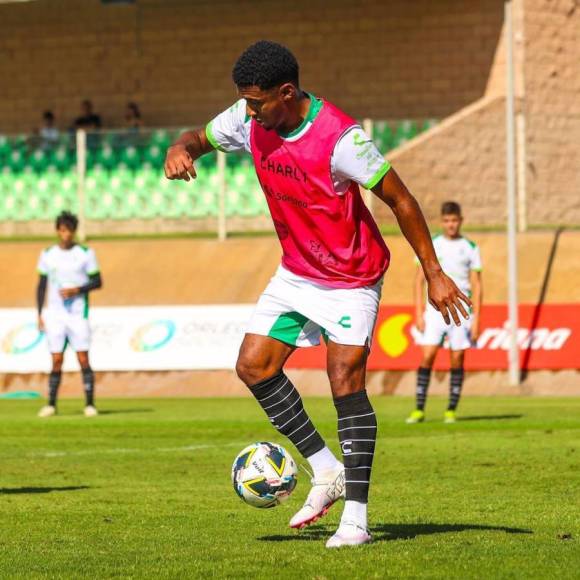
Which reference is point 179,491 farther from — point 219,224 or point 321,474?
point 219,224

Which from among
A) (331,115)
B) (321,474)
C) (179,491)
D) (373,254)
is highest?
(331,115)

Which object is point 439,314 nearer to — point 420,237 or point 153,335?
point 153,335

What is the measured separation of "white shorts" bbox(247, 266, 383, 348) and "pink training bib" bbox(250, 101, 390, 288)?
5 centimetres

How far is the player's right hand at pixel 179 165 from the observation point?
25.8 ft

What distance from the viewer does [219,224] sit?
2952 cm

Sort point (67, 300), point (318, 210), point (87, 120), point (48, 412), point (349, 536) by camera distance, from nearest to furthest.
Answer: point (349, 536), point (318, 210), point (48, 412), point (67, 300), point (87, 120)

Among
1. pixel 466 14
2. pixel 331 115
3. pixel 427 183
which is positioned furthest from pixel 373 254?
pixel 466 14

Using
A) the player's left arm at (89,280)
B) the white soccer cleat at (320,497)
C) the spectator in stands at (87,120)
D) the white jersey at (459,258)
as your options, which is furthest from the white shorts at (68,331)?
the spectator in stands at (87,120)

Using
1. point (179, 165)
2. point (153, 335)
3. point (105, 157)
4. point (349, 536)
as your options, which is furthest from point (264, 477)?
point (105, 157)

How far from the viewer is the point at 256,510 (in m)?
9.76

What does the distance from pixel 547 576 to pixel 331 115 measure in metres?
2.37

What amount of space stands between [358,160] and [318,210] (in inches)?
13.8

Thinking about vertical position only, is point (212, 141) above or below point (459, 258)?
above

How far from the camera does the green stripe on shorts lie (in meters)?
8.05
